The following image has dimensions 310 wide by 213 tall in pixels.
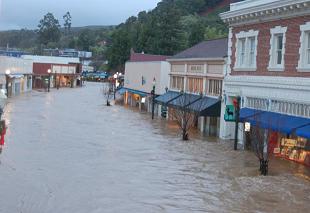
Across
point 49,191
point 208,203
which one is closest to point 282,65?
point 208,203

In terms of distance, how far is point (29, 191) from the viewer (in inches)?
749

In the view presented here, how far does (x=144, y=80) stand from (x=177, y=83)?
1328 centimetres

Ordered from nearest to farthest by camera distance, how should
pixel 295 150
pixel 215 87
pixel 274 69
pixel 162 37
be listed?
1. pixel 295 150
2. pixel 274 69
3. pixel 215 87
4. pixel 162 37

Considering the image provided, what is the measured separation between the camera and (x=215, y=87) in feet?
131

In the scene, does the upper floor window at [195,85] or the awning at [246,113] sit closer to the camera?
the awning at [246,113]

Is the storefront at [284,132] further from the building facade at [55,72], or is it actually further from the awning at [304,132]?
the building facade at [55,72]

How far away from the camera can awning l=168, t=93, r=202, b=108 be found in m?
41.7

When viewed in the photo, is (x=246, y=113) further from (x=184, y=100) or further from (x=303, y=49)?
(x=184, y=100)

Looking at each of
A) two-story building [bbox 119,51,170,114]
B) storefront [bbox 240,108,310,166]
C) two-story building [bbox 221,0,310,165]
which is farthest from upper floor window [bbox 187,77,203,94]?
storefront [bbox 240,108,310,166]

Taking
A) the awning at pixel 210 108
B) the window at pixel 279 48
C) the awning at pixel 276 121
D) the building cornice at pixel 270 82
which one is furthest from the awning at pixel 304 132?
the awning at pixel 210 108

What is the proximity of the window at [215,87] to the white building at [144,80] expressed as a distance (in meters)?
13.8

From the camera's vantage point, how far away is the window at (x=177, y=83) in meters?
49.2

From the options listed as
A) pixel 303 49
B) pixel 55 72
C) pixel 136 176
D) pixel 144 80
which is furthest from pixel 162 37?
pixel 136 176

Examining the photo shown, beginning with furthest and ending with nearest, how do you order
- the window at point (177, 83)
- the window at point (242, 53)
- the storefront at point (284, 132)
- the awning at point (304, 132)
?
the window at point (177, 83) < the window at point (242, 53) < the storefront at point (284, 132) < the awning at point (304, 132)
